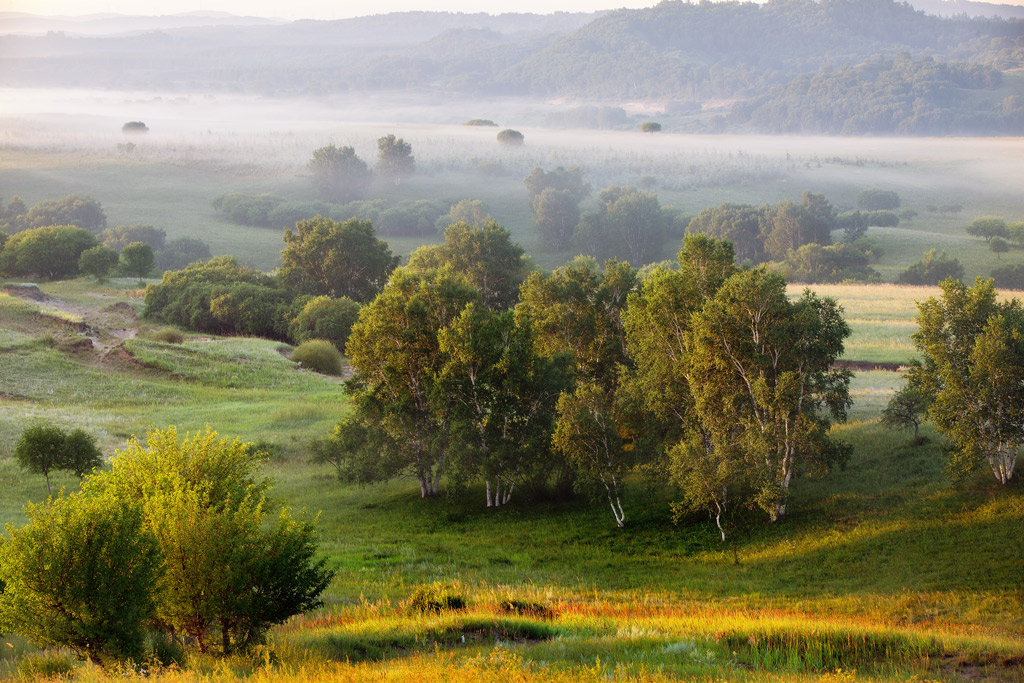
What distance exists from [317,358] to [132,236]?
12587cm

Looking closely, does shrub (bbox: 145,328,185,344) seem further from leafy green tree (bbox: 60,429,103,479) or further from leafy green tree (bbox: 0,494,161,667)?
leafy green tree (bbox: 0,494,161,667)

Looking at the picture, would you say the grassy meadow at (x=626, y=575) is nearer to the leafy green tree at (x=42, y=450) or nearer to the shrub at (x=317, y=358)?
the leafy green tree at (x=42, y=450)

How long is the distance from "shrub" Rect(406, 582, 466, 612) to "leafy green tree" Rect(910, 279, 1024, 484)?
22.6m

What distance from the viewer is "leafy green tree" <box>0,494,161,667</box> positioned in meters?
14.4

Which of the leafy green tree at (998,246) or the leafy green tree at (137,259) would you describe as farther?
the leafy green tree at (998,246)

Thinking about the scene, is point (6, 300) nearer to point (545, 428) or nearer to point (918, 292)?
point (545, 428)

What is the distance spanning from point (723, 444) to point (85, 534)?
26258mm

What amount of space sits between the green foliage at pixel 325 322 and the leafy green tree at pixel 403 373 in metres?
48.6

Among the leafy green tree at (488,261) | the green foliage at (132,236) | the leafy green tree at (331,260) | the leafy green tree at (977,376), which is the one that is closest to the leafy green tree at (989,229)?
the leafy green tree at (488,261)

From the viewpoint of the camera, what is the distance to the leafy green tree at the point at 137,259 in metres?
127

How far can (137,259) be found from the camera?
12725cm

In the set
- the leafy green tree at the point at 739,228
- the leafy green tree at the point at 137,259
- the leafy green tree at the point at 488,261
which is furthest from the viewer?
the leafy green tree at the point at 739,228

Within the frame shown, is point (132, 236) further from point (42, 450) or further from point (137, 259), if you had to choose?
point (42, 450)

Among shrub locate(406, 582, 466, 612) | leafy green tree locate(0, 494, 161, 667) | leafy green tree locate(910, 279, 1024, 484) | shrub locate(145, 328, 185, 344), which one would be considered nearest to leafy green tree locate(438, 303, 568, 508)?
shrub locate(406, 582, 466, 612)
